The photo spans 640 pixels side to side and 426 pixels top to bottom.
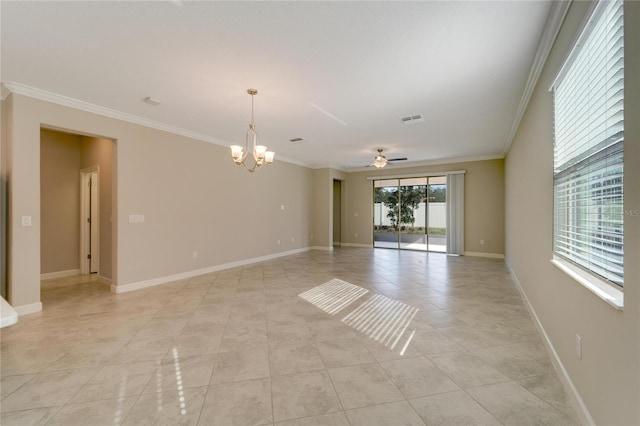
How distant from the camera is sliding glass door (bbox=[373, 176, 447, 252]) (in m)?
8.62

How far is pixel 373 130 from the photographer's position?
5.14 metres

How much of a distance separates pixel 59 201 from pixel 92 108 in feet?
8.56

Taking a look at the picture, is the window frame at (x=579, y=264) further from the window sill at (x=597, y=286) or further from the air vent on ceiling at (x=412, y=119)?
the air vent on ceiling at (x=412, y=119)

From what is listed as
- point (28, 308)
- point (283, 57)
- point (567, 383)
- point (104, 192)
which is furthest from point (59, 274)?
point (567, 383)

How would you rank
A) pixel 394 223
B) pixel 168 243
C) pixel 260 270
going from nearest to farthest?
pixel 168 243, pixel 260 270, pixel 394 223

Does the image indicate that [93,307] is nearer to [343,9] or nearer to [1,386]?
[1,386]

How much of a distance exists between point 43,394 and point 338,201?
8919mm

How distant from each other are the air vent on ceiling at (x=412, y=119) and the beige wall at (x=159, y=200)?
375 centimetres

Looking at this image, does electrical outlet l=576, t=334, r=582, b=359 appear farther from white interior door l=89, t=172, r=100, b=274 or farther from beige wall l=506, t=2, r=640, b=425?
white interior door l=89, t=172, r=100, b=274

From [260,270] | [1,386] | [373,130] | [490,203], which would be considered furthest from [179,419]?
[490,203]

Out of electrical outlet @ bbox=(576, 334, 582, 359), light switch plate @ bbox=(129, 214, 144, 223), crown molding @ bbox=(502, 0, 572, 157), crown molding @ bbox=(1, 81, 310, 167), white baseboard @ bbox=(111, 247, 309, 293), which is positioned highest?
crown molding @ bbox=(1, 81, 310, 167)

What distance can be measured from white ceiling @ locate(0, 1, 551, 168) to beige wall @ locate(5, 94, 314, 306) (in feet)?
1.40

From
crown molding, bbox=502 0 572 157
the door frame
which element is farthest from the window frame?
the door frame

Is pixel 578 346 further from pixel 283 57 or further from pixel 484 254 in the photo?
pixel 484 254
